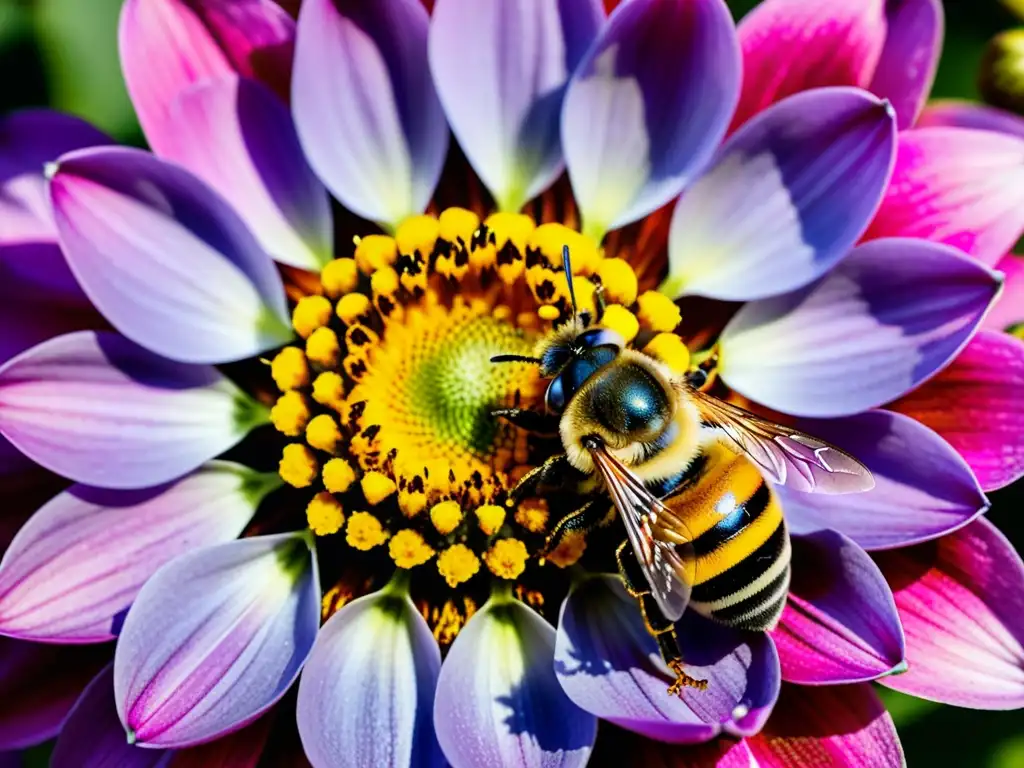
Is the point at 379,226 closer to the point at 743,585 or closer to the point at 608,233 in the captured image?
the point at 608,233

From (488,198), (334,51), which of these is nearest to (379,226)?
(488,198)

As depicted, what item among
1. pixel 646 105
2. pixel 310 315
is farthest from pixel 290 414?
pixel 646 105

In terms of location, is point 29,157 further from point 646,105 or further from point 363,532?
point 646,105


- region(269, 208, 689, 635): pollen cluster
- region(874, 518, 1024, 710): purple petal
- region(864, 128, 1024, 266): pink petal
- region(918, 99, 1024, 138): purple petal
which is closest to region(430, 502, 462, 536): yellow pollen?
region(269, 208, 689, 635): pollen cluster

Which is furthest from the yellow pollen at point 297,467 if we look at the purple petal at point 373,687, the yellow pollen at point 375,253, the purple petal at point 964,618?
the purple petal at point 964,618

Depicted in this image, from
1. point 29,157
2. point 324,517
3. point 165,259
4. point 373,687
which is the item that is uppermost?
point 29,157

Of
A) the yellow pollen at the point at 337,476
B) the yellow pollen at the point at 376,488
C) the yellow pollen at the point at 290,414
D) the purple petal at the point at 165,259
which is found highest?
the purple petal at the point at 165,259

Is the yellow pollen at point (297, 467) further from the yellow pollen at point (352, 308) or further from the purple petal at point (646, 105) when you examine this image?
the purple petal at point (646, 105)
